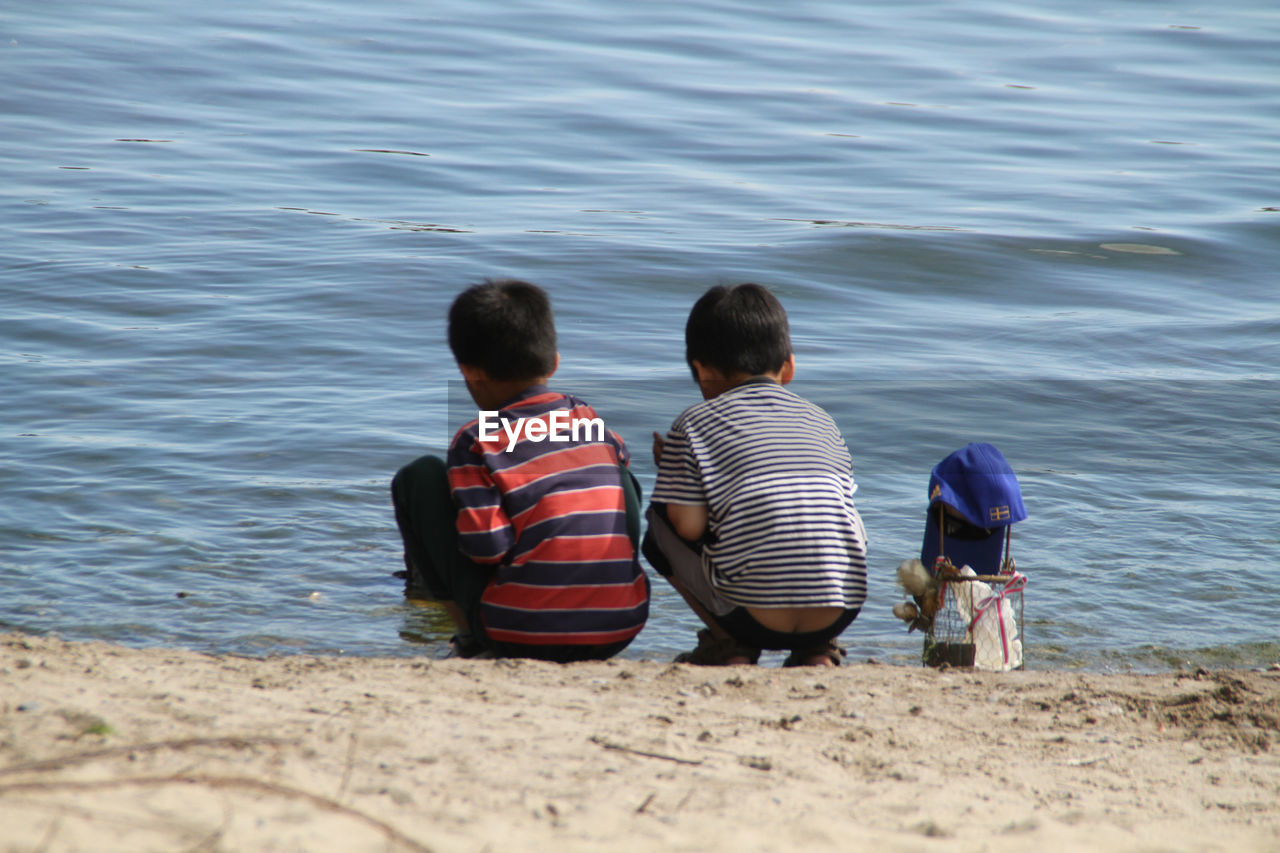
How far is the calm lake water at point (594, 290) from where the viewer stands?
447 cm

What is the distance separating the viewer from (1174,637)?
13.6 feet

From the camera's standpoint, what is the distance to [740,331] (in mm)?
3416

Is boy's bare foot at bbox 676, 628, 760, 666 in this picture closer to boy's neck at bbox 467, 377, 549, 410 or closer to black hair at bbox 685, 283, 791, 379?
black hair at bbox 685, 283, 791, 379

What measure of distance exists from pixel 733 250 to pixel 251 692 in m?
7.47

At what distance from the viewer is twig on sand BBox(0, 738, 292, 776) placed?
2.10 metres

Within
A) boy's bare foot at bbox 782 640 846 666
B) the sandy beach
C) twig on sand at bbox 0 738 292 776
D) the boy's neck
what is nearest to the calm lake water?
boy's bare foot at bbox 782 640 846 666

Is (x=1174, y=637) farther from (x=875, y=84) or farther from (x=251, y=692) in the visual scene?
(x=875, y=84)

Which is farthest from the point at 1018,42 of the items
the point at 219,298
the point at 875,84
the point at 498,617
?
the point at 498,617

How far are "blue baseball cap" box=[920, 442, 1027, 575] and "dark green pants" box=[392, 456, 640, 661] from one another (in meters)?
0.87

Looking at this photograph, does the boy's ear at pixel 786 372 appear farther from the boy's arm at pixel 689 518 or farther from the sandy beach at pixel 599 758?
the sandy beach at pixel 599 758

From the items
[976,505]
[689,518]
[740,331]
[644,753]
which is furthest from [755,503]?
[644,753]

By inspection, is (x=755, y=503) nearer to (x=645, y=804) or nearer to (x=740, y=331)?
(x=740, y=331)

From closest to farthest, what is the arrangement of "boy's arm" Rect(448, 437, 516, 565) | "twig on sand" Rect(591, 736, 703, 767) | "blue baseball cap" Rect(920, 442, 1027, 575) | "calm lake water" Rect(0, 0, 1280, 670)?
"twig on sand" Rect(591, 736, 703, 767) < "boy's arm" Rect(448, 437, 516, 565) < "blue baseball cap" Rect(920, 442, 1027, 575) < "calm lake water" Rect(0, 0, 1280, 670)

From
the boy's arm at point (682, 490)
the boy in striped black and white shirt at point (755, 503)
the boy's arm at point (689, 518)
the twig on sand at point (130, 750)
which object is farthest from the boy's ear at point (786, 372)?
the twig on sand at point (130, 750)
